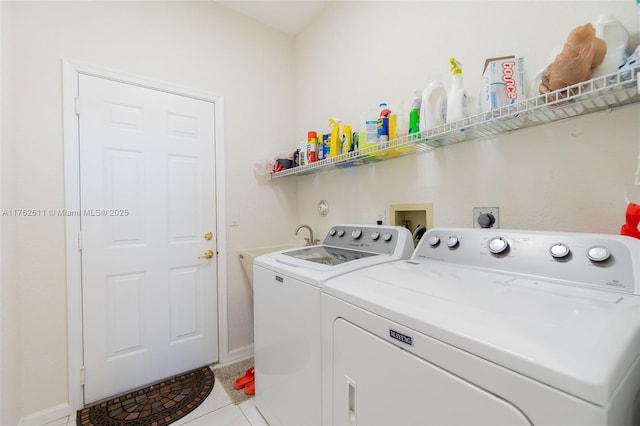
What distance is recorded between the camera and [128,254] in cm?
188

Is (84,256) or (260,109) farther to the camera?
(260,109)

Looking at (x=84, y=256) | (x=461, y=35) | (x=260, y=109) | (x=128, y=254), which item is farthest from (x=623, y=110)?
(x=84, y=256)

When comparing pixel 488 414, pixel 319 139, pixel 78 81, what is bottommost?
pixel 488 414

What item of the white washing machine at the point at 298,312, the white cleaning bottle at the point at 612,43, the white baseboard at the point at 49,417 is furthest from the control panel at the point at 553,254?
the white baseboard at the point at 49,417

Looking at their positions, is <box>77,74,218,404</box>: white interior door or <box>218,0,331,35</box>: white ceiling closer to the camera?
<box>77,74,218,404</box>: white interior door

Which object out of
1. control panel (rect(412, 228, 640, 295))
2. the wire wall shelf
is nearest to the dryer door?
control panel (rect(412, 228, 640, 295))

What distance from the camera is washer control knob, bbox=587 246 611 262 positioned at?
2.63 ft

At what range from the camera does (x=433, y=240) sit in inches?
49.9

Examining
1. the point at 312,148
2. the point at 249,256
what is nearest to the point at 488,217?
the point at 312,148

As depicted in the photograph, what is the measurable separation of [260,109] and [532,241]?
2289 mm

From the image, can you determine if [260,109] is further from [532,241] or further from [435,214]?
[532,241]

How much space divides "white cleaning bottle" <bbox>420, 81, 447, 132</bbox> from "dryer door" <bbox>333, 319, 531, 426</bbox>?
104cm

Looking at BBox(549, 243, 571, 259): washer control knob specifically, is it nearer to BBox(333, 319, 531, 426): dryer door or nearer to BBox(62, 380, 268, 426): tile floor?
BBox(333, 319, 531, 426): dryer door

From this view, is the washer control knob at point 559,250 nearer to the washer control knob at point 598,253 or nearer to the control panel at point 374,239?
the washer control knob at point 598,253
